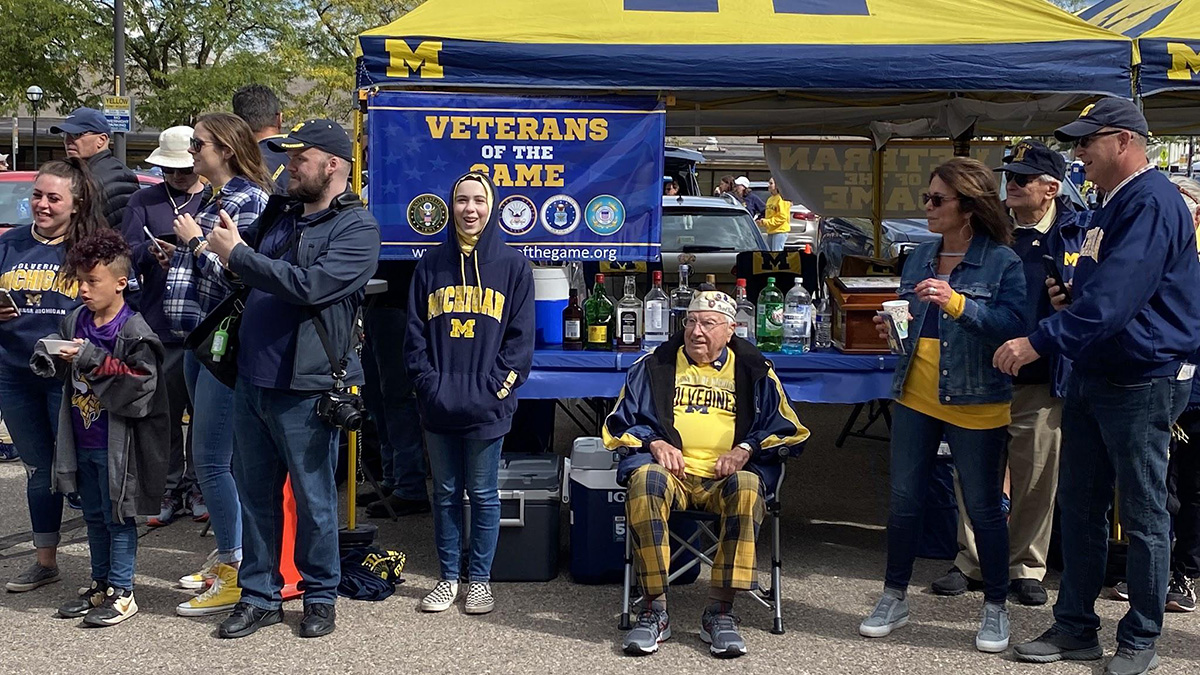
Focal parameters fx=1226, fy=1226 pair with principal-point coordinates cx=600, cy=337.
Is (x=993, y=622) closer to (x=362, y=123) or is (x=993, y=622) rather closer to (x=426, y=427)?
(x=426, y=427)

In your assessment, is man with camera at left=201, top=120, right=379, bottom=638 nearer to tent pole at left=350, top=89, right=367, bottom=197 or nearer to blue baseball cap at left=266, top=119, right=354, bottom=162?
blue baseball cap at left=266, top=119, right=354, bottom=162

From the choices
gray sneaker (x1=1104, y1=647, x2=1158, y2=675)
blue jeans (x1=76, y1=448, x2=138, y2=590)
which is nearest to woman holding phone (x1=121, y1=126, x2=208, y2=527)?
blue jeans (x1=76, y1=448, x2=138, y2=590)

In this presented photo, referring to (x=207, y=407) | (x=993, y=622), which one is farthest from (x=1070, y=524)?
(x=207, y=407)

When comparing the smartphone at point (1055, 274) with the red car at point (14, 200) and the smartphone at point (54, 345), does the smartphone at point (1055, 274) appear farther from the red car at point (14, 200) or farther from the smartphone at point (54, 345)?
the red car at point (14, 200)

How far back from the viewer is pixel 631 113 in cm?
538

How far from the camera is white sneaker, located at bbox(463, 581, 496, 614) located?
4.75 meters

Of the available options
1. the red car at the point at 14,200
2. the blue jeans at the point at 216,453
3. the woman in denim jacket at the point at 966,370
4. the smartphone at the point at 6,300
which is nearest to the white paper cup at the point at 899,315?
the woman in denim jacket at the point at 966,370

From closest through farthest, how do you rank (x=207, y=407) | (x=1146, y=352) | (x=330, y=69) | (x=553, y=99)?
1. (x=1146, y=352)
2. (x=207, y=407)
3. (x=553, y=99)
4. (x=330, y=69)

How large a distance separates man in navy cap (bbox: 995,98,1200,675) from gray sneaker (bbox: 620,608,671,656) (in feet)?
4.73

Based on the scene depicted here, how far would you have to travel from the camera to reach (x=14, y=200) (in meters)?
10.5

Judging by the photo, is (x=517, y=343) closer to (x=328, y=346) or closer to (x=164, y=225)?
(x=328, y=346)

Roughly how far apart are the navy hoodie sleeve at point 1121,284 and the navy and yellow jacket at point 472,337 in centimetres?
197

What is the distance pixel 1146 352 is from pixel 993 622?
1168 millimetres

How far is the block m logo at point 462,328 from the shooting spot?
4672mm
